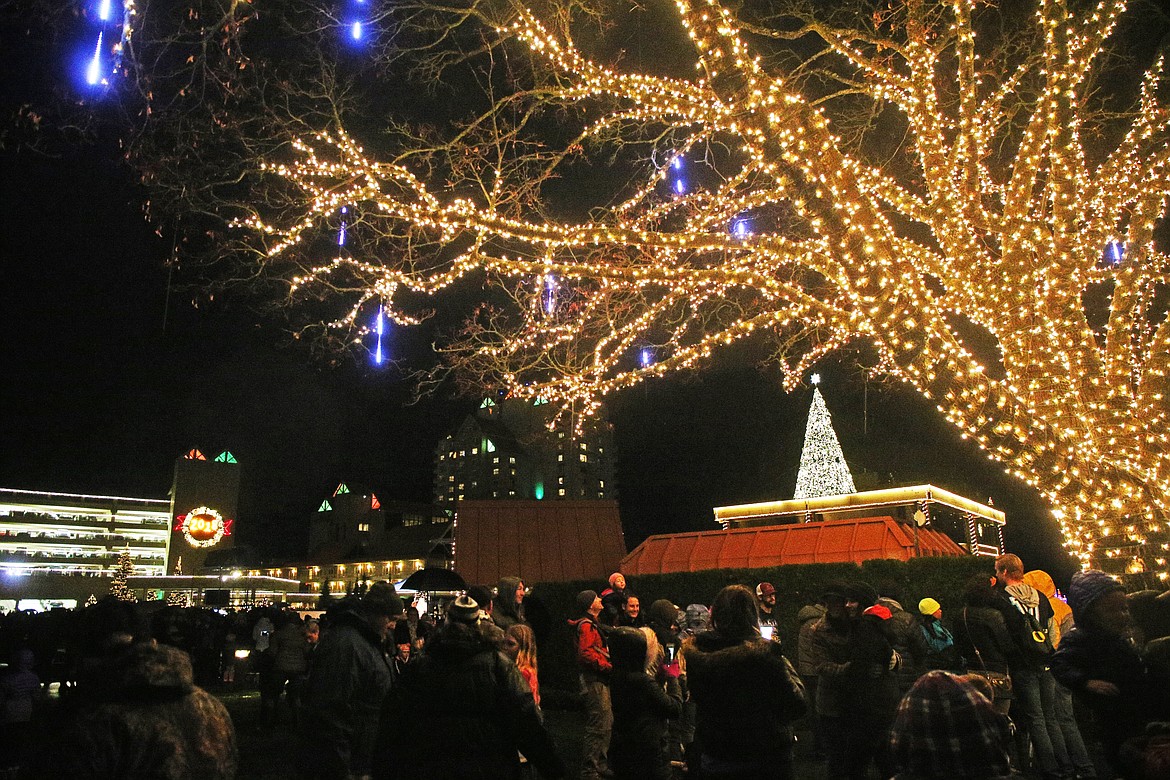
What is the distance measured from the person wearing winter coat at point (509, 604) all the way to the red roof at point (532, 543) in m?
7.82

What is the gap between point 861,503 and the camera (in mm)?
18609

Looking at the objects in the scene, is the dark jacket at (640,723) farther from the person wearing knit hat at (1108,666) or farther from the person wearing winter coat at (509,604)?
the person wearing winter coat at (509,604)

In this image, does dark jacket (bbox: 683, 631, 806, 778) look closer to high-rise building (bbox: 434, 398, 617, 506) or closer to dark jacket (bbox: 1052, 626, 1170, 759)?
dark jacket (bbox: 1052, 626, 1170, 759)

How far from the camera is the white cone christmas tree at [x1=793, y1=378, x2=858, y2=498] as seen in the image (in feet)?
64.8

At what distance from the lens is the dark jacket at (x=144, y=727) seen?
241cm

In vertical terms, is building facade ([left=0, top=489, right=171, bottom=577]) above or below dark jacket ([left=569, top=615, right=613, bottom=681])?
above

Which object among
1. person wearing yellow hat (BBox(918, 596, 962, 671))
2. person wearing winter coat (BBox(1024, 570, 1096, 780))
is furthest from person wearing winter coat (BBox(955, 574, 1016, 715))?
person wearing yellow hat (BBox(918, 596, 962, 671))

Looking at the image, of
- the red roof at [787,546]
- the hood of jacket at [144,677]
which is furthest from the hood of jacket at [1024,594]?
the hood of jacket at [144,677]

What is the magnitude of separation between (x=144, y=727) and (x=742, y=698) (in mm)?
2398

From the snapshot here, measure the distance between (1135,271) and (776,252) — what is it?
3.49 metres

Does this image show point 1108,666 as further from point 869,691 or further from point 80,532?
point 80,532

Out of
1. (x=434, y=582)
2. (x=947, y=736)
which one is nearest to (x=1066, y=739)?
(x=947, y=736)

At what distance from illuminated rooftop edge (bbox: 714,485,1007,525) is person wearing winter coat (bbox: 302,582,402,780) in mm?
15566

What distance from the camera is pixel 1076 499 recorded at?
7047 millimetres
